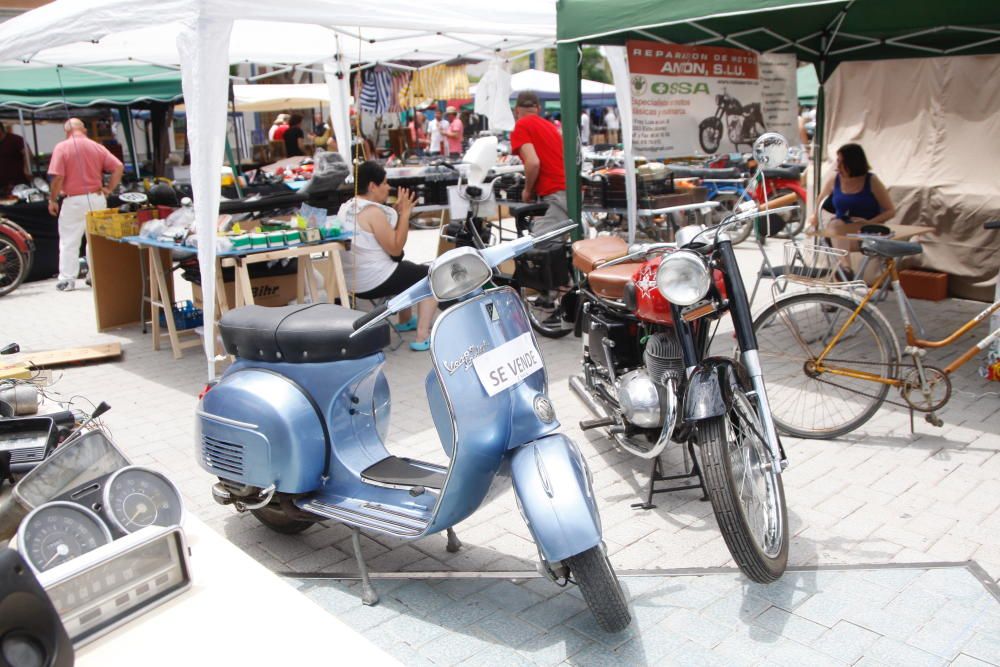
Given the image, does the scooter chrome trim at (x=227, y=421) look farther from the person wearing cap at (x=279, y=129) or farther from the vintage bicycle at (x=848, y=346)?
the person wearing cap at (x=279, y=129)

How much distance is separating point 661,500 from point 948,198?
207 inches

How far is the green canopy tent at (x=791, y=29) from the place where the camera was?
5633 millimetres

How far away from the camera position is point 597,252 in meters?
4.48

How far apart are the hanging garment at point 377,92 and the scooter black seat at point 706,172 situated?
5.63 metres

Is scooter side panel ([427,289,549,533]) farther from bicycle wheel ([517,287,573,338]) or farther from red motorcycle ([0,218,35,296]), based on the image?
red motorcycle ([0,218,35,296])

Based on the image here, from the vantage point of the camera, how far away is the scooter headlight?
272 centimetres

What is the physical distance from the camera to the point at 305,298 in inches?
263

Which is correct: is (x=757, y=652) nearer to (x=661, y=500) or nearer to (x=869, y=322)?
(x=661, y=500)

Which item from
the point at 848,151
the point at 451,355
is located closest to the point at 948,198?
the point at 848,151

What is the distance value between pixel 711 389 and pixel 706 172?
8.81 meters

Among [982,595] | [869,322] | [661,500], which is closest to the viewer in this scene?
[982,595]

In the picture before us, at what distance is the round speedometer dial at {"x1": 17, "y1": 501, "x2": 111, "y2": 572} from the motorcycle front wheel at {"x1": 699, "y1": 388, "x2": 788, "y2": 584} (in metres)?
1.89

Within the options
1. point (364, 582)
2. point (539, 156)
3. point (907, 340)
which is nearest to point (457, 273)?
point (364, 582)

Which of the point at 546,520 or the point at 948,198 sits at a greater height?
the point at 948,198
